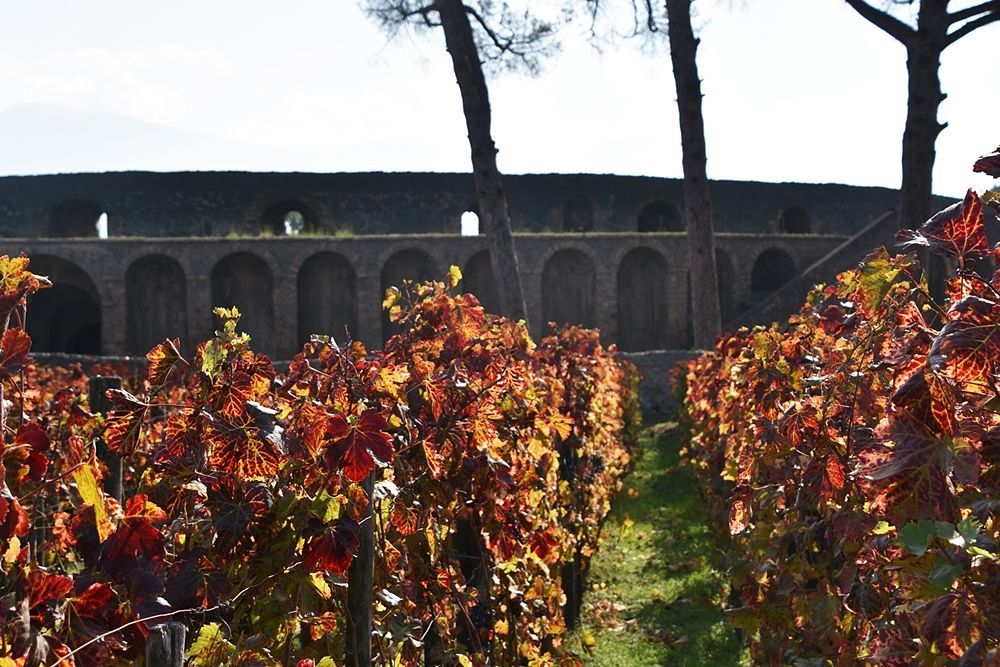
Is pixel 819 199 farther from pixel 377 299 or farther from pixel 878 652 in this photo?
pixel 878 652

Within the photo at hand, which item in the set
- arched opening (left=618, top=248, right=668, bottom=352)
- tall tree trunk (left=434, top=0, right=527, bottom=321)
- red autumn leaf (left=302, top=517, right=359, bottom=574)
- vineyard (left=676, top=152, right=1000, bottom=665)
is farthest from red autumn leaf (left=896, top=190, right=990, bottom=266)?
arched opening (left=618, top=248, right=668, bottom=352)

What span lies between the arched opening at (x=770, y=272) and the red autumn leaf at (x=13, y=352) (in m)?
21.8

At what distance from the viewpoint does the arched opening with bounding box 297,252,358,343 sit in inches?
815

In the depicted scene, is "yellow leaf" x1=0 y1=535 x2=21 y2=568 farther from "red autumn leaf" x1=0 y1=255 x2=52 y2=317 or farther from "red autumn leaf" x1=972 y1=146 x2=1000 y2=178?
"red autumn leaf" x1=972 y1=146 x2=1000 y2=178

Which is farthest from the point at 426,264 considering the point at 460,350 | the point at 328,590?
the point at 328,590

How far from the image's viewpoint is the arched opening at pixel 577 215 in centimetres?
2441

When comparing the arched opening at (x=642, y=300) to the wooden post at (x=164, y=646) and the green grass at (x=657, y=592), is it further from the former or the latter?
the wooden post at (x=164, y=646)

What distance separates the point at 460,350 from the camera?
10.8ft

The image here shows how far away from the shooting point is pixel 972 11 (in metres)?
10.6

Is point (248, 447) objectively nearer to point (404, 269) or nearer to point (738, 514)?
point (738, 514)

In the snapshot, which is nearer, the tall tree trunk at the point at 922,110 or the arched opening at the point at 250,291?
the tall tree trunk at the point at 922,110

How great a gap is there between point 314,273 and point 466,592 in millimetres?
18307

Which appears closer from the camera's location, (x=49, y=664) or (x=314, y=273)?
(x=49, y=664)

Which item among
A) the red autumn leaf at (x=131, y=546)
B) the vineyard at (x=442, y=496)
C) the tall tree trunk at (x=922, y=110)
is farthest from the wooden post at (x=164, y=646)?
the tall tree trunk at (x=922, y=110)
